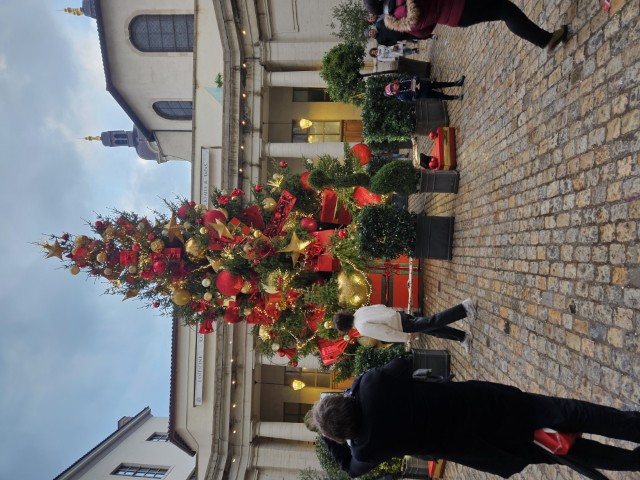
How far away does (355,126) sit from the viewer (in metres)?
17.0

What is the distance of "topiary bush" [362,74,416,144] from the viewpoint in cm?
970

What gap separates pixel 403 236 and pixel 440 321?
221cm

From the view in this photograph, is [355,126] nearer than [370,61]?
No

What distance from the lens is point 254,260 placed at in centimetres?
969

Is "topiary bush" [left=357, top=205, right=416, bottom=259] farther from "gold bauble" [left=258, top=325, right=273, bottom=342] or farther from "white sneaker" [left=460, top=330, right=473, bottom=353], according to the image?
"gold bauble" [left=258, top=325, right=273, bottom=342]

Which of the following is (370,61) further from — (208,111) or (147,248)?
(147,248)

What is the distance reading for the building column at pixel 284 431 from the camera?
1414 centimetres

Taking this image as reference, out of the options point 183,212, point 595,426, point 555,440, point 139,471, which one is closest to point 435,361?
point 555,440

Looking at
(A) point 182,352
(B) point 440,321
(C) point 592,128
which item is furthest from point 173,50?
(C) point 592,128

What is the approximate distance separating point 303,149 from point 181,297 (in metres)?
7.04

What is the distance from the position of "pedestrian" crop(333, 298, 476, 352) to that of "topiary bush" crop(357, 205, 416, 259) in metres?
1.43

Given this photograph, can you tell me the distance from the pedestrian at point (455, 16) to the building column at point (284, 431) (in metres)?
12.8

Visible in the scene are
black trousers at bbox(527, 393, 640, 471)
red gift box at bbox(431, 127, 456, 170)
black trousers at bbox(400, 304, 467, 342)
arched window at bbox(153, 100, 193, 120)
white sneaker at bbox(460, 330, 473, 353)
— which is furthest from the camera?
arched window at bbox(153, 100, 193, 120)

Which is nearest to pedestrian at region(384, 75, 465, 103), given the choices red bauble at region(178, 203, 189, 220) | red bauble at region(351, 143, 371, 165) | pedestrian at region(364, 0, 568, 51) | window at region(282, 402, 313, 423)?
red bauble at region(351, 143, 371, 165)
